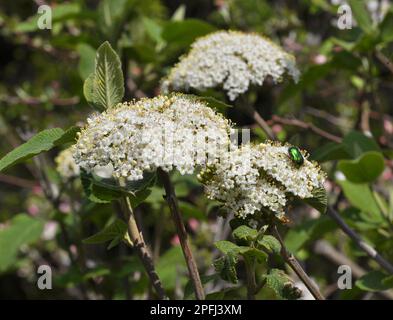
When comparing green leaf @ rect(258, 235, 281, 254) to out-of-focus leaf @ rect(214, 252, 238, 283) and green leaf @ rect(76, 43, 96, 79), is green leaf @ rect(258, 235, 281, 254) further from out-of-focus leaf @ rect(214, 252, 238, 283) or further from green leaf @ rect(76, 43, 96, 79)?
green leaf @ rect(76, 43, 96, 79)

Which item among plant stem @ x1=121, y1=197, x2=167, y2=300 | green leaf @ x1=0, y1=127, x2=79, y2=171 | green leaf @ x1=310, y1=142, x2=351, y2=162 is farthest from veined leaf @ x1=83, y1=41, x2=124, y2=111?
green leaf @ x1=310, y1=142, x2=351, y2=162

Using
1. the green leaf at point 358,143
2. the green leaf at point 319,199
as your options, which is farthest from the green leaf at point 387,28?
the green leaf at point 319,199

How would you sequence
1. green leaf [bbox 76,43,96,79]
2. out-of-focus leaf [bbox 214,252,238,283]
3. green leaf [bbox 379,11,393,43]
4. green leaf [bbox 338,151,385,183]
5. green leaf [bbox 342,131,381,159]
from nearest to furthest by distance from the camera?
out-of-focus leaf [bbox 214,252,238,283]
green leaf [bbox 338,151,385,183]
green leaf [bbox 342,131,381,159]
green leaf [bbox 379,11,393,43]
green leaf [bbox 76,43,96,79]

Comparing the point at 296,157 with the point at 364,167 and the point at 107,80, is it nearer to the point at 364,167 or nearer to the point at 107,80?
the point at 107,80

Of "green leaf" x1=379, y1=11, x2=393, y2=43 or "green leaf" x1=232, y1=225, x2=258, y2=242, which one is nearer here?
"green leaf" x1=232, y1=225, x2=258, y2=242

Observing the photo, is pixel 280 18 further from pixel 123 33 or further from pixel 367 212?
pixel 367 212

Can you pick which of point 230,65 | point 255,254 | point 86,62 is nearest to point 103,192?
point 255,254
